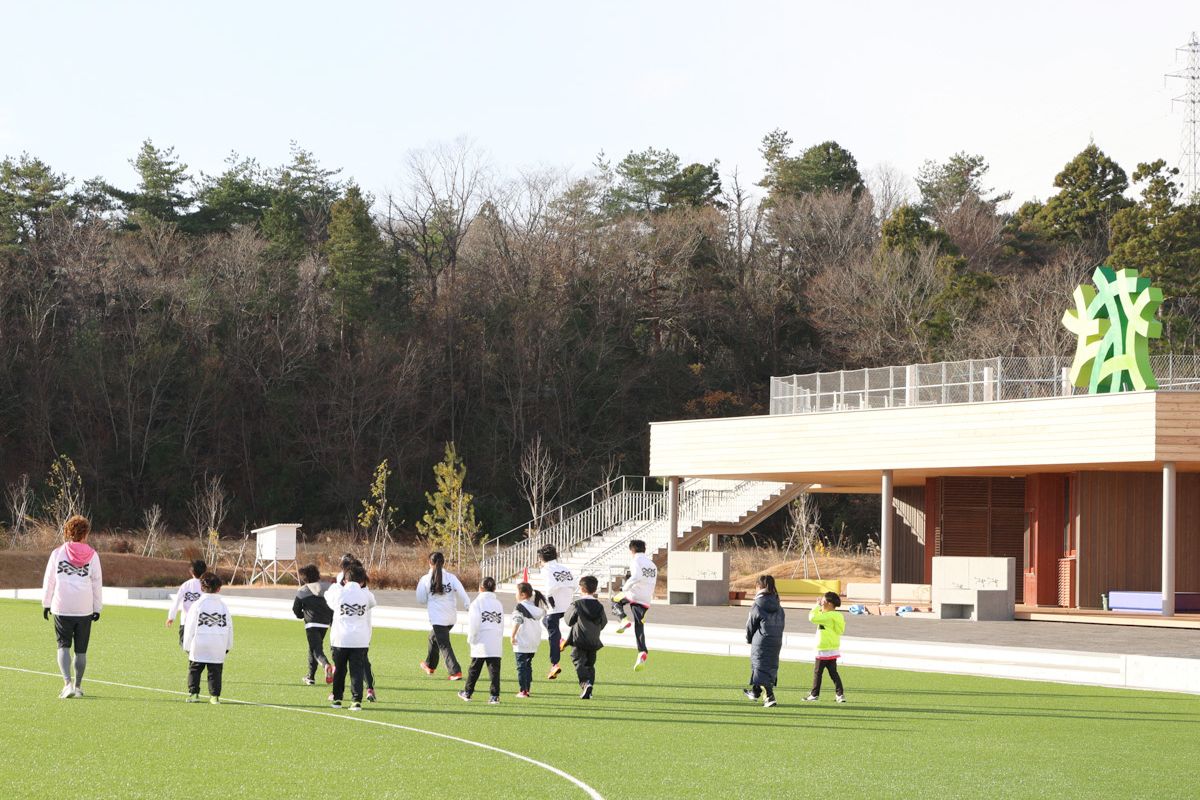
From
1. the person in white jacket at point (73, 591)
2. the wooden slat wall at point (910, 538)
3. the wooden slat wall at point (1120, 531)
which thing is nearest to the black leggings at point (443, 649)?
the person in white jacket at point (73, 591)

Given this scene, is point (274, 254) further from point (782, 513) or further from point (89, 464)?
point (782, 513)

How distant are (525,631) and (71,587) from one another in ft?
13.9

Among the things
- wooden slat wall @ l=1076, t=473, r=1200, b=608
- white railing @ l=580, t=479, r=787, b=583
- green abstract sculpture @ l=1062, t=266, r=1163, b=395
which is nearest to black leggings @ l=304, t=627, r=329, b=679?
green abstract sculpture @ l=1062, t=266, r=1163, b=395

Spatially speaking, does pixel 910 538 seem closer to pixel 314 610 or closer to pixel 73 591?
pixel 314 610

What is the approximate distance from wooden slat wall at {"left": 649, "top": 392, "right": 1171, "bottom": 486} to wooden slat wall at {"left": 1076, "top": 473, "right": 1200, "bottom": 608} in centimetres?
249

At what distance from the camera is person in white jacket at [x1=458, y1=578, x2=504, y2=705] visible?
1468 centimetres

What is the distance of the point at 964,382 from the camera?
32781 mm

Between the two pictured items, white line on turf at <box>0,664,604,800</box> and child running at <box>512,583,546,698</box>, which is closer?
white line on turf at <box>0,664,604,800</box>

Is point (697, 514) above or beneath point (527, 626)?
above

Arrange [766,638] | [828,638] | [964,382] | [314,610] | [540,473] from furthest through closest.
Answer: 1. [540,473]
2. [964,382]
3. [314,610]
4. [828,638]
5. [766,638]

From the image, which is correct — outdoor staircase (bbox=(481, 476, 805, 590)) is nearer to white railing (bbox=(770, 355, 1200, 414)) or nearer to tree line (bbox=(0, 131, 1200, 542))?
white railing (bbox=(770, 355, 1200, 414))

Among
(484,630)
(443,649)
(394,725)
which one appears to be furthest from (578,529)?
(394,725)

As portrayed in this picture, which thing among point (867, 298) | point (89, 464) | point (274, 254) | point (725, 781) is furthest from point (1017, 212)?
point (725, 781)

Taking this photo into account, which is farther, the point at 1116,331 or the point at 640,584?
the point at 1116,331
